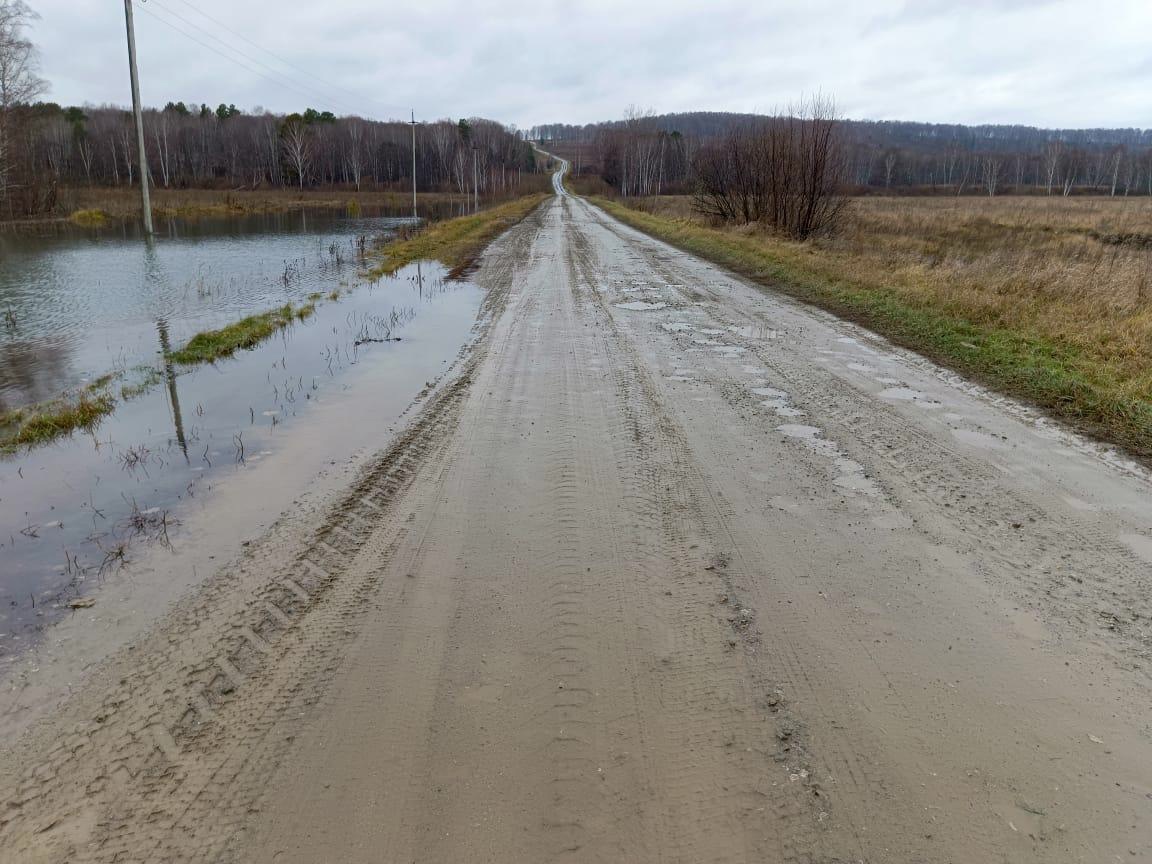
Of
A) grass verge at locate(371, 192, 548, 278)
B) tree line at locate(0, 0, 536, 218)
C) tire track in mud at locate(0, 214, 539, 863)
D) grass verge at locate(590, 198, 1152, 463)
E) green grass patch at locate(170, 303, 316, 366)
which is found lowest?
tire track in mud at locate(0, 214, 539, 863)

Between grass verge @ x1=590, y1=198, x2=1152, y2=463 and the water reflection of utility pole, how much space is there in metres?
8.60

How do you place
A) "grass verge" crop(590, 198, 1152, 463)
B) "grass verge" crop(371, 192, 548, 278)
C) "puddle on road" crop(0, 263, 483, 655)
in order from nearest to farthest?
"puddle on road" crop(0, 263, 483, 655), "grass verge" crop(590, 198, 1152, 463), "grass verge" crop(371, 192, 548, 278)

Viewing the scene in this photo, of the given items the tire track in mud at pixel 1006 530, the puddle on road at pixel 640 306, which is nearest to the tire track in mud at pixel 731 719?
the tire track in mud at pixel 1006 530

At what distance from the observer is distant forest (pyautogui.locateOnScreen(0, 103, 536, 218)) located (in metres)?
79.1

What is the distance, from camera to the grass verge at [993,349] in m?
6.94

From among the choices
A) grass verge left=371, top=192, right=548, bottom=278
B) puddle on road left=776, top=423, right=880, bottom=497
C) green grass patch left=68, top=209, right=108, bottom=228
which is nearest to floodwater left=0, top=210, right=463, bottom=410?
grass verge left=371, top=192, right=548, bottom=278

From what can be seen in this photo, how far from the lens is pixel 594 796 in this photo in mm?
2629

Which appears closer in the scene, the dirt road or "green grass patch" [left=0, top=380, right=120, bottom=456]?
the dirt road

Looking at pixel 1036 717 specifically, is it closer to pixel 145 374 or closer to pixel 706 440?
pixel 706 440

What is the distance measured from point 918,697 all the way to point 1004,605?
110 cm

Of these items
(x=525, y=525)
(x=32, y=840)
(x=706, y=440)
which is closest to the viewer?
(x=32, y=840)

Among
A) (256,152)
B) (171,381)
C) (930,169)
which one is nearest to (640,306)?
(171,381)

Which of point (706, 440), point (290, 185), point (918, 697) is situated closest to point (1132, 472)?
point (706, 440)

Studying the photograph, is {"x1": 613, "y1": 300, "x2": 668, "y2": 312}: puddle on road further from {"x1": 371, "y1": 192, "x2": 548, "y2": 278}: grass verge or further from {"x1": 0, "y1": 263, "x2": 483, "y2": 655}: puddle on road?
{"x1": 371, "y1": 192, "x2": 548, "y2": 278}: grass verge
